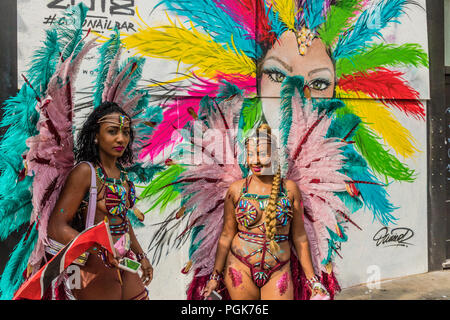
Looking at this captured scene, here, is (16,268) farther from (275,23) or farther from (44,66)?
(275,23)

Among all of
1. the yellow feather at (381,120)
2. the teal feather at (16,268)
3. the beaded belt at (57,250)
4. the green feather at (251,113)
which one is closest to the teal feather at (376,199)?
the yellow feather at (381,120)

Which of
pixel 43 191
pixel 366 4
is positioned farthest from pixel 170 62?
pixel 366 4

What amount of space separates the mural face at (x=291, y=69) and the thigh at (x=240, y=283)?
1.87m

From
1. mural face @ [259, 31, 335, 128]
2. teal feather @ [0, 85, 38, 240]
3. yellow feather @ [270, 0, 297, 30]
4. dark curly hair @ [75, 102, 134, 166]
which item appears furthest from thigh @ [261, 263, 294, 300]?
yellow feather @ [270, 0, 297, 30]

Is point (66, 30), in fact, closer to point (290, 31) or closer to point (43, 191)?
point (43, 191)

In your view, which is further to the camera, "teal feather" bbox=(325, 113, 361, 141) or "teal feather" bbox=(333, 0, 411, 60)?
"teal feather" bbox=(333, 0, 411, 60)

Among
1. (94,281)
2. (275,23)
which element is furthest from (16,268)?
(275,23)

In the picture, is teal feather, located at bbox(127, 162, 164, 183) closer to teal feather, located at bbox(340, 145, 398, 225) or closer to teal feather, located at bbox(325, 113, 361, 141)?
teal feather, located at bbox(325, 113, 361, 141)

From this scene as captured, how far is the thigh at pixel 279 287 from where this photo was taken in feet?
8.55

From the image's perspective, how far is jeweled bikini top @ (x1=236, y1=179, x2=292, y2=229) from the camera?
2.62m

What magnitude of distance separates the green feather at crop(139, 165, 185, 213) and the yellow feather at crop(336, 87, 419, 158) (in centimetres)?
216
